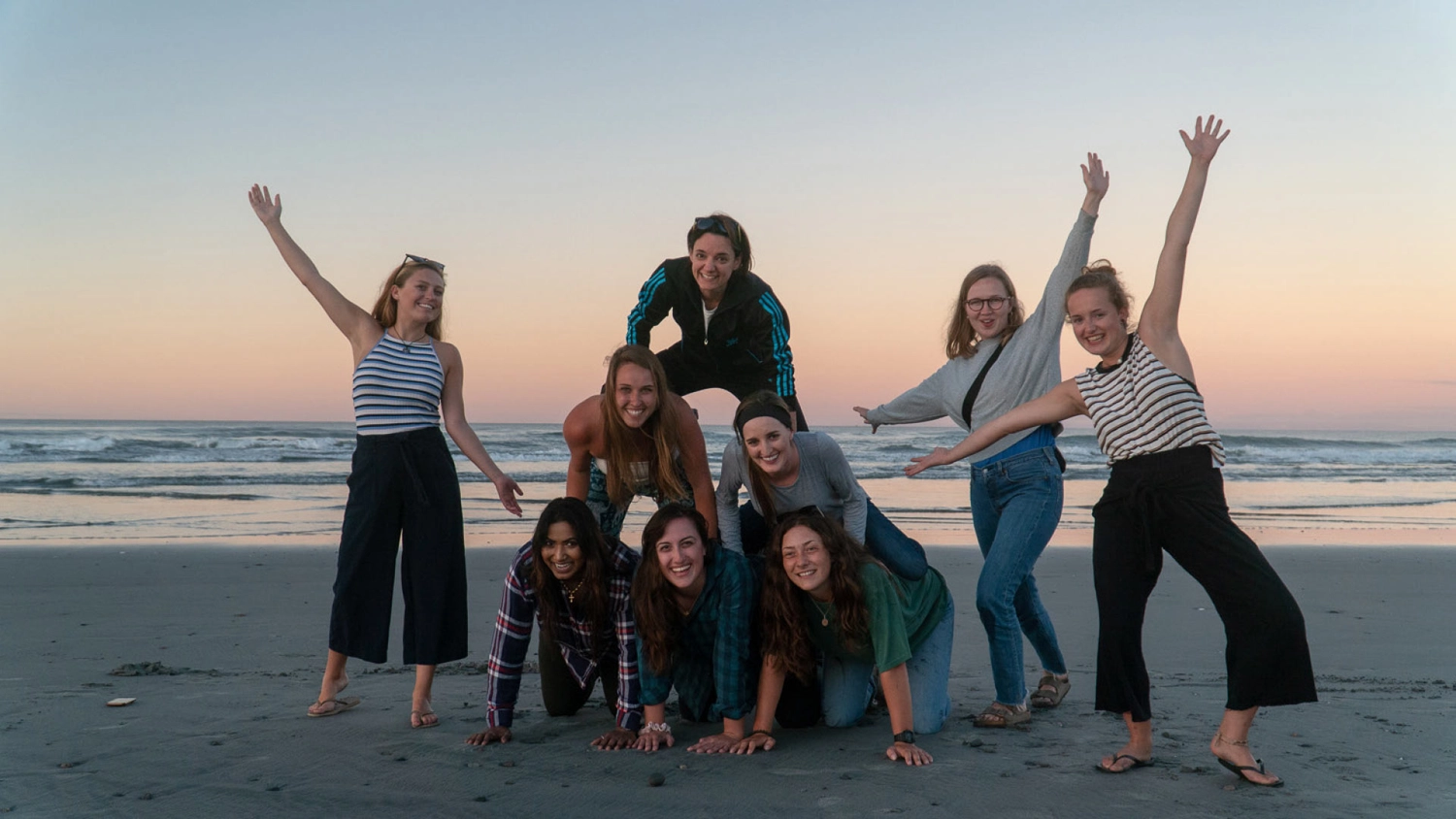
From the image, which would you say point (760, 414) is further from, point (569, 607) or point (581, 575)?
point (569, 607)

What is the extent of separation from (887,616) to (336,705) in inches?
88.0

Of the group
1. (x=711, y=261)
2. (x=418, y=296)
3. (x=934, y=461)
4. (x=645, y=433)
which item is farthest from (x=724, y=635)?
(x=418, y=296)

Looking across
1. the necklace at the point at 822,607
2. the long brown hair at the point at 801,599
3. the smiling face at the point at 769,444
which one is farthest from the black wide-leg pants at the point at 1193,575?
the smiling face at the point at 769,444

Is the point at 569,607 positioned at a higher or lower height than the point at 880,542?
lower

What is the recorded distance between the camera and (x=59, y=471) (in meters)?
17.2

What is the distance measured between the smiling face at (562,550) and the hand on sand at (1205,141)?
244 centimetres

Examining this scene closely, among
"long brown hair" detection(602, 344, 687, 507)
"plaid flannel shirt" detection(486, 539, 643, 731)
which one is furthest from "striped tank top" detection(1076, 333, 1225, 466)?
"plaid flannel shirt" detection(486, 539, 643, 731)

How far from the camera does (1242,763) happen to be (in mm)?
3094

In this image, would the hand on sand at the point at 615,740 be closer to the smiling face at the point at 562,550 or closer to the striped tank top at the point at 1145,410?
the smiling face at the point at 562,550

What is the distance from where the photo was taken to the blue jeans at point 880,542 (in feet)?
13.3

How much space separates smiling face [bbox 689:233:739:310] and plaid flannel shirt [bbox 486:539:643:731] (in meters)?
1.17

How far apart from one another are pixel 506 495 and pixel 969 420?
1904mm

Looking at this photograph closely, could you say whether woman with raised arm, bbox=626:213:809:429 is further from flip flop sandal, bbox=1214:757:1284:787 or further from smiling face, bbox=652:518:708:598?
flip flop sandal, bbox=1214:757:1284:787

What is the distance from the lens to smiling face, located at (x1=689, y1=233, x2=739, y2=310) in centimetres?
420
